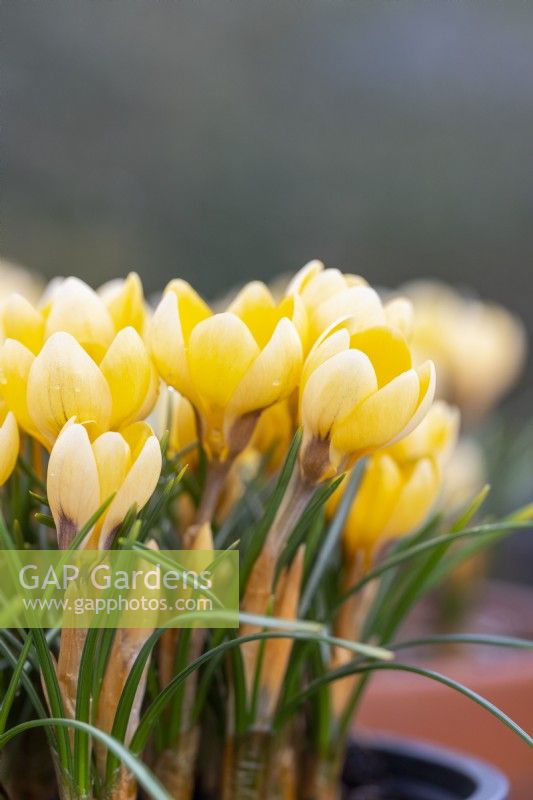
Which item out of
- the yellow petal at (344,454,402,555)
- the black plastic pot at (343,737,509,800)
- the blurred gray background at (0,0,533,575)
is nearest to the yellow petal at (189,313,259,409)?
the yellow petal at (344,454,402,555)

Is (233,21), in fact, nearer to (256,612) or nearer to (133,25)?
(133,25)

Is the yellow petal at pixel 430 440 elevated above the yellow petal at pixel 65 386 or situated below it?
above

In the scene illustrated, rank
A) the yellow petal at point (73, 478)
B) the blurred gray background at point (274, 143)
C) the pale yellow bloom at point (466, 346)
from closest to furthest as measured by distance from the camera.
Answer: the yellow petal at point (73, 478)
the pale yellow bloom at point (466, 346)
the blurred gray background at point (274, 143)

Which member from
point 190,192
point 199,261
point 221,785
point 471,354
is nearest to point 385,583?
point 221,785

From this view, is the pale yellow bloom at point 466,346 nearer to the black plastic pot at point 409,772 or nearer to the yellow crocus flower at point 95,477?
the black plastic pot at point 409,772

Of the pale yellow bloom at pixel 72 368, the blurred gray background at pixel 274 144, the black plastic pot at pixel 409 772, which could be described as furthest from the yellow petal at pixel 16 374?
the blurred gray background at pixel 274 144

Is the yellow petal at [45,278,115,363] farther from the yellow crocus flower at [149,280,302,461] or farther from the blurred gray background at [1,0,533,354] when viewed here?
the blurred gray background at [1,0,533,354]
